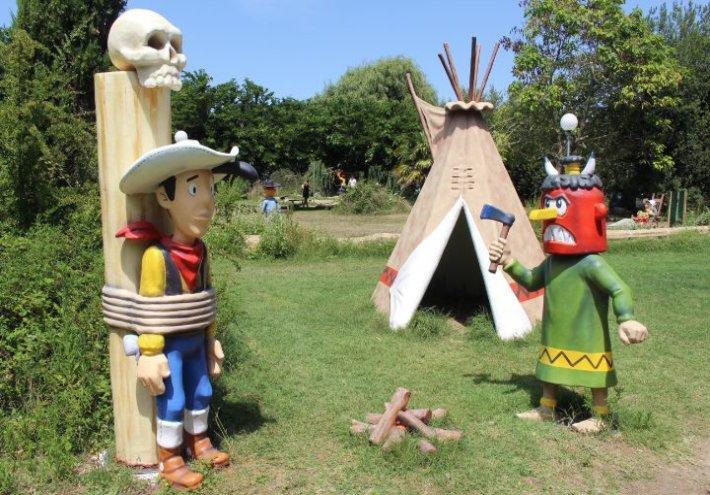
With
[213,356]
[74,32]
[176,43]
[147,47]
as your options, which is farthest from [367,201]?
[147,47]

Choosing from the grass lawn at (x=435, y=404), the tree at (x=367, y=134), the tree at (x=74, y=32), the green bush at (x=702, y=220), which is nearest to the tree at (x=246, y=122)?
the tree at (x=367, y=134)

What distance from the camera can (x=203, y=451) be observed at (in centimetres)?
384

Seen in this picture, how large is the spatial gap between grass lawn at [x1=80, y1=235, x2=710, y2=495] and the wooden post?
304mm

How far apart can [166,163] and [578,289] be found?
2.76 m

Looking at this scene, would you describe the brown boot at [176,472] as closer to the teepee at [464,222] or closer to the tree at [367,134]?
the teepee at [464,222]

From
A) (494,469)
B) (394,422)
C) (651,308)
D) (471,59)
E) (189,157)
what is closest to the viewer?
(189,157)

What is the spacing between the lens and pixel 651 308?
852 cm

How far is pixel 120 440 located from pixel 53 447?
1.16ft

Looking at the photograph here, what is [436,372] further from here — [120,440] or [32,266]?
[32,266]

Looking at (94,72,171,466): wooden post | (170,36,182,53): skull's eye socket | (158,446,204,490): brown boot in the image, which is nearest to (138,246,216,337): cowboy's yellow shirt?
(94,72,171,466): wooden post

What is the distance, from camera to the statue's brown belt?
3496 millimetres

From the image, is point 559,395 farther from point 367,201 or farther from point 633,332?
point 367,201

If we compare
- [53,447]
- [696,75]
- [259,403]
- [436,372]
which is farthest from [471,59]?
[696,75]

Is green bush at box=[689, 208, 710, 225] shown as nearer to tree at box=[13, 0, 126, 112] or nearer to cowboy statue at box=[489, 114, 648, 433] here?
tree at box=[13, 0, 126, 112]
